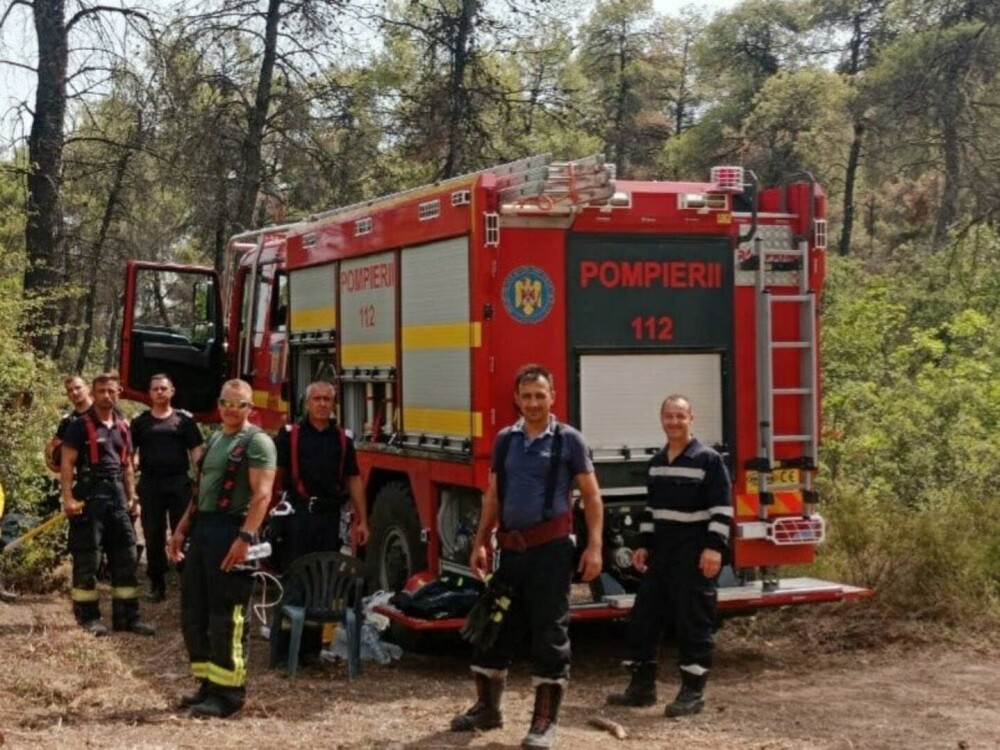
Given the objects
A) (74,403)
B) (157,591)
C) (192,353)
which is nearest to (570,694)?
(157,591)

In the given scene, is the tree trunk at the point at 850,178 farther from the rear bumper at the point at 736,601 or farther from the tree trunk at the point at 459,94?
the rear bumper at the point at 736,601

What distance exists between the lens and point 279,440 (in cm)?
832

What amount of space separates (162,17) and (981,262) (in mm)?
11224

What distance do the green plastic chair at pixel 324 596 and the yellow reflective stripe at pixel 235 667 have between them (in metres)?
1.01

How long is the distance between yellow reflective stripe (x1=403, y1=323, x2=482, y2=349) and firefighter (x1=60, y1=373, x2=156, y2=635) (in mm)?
2215

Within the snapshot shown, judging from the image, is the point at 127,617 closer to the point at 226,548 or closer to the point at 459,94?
the point at 226,548

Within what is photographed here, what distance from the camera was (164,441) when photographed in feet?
32.8

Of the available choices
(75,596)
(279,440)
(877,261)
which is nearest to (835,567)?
(279,440)

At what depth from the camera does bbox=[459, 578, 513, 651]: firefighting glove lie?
638 cm

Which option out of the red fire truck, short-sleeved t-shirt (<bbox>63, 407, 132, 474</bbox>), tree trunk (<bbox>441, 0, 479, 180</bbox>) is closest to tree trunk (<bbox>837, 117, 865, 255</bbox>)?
tree trunk (<bbox>441, 0, 479, 180</bbox>)

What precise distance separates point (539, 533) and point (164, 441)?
4486mm

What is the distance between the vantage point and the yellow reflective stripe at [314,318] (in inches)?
400

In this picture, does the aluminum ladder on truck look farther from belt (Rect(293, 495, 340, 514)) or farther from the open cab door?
the open cab door

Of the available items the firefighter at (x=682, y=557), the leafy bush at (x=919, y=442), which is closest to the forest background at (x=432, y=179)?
the leafy bush at (x=919, y=442)
